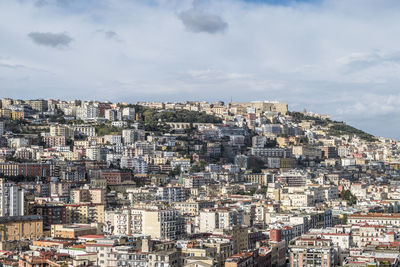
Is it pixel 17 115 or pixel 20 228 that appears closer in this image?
pixel 20 228

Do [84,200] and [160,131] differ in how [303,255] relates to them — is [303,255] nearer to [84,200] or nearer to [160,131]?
[84,200]

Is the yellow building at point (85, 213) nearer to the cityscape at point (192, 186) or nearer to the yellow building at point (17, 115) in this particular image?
the cityscape at point (192, 186)

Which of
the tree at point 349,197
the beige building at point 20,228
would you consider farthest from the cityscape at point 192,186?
the tree at point 349,197

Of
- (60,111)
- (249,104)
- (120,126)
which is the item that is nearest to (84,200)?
(120,126)

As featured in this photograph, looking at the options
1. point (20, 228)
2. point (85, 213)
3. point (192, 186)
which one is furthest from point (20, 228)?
point (192, 186)

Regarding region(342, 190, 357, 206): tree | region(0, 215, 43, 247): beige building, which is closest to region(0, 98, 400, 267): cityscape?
region(0, 215, 43, 247): beige building

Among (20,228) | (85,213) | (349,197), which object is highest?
(349,197)

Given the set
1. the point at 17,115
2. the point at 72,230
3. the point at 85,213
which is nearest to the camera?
the point at 72,230

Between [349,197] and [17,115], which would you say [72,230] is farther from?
[17,115]
